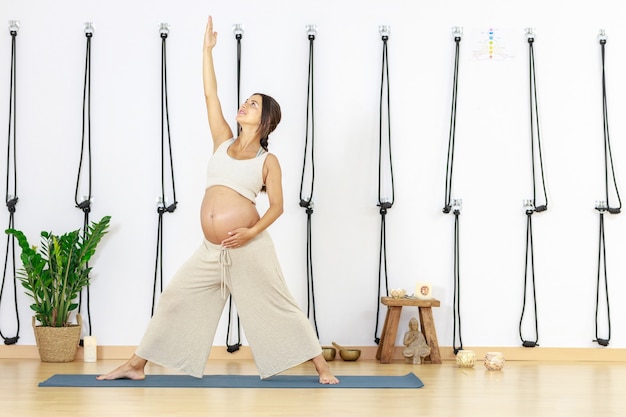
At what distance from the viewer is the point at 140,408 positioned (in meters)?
3.29

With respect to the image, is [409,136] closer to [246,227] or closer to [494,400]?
[246,227]

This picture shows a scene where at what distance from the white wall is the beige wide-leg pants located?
36.7 inches

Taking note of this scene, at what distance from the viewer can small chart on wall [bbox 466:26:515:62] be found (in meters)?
5.11

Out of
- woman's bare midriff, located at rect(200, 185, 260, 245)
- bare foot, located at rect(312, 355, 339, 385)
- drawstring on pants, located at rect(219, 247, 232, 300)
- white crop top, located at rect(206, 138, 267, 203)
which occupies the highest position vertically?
white crop top, located at rect(206, 138, 267, 203)

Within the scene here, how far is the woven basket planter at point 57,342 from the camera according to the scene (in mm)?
4680

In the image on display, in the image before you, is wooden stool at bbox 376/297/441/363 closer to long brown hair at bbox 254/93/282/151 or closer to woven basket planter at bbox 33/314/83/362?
long brown hair at bbox 254/93/282/151

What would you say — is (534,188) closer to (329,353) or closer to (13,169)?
(329,353)

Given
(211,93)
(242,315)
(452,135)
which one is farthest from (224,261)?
(452,135)

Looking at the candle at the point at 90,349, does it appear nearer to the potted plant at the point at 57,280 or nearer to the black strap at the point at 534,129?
the potted plant at the point at 57,280

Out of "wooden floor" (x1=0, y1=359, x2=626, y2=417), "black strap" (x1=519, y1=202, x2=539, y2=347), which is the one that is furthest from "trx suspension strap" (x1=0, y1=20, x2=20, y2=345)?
"black strap" (x1=519, y1=202, x2=539, y2=347)

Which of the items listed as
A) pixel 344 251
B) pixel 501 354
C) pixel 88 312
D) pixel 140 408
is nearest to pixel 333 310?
pixel 344 251

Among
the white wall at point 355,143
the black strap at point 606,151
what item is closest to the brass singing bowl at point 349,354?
the white wall at point 355,143

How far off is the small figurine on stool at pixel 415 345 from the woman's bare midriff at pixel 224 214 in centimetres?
118

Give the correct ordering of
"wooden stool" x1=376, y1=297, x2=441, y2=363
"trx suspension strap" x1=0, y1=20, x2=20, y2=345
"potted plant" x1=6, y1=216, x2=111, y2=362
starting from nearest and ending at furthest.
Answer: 1. "potted plant" x1=6, y1=216, x2=111, y2=362
2. "wooden stool" x1=376, y1=297, x2=441, y2=363
3. "trx suspension strap" x1=0, y1=20, x2=20, y2=345
